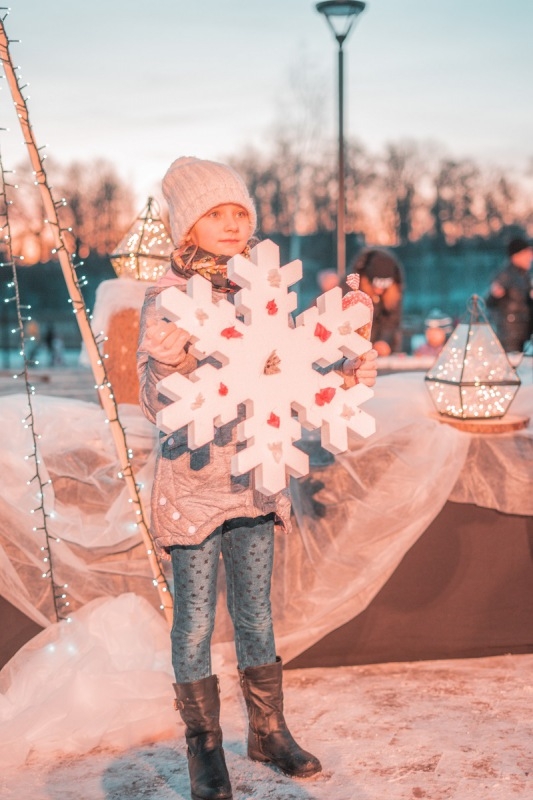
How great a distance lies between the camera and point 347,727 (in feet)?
9.90

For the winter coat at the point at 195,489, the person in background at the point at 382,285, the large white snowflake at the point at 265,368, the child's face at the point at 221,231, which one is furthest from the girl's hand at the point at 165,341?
the person in background at the point at 382,285

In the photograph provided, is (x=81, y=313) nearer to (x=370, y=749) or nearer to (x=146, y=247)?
(x=146, y=247)

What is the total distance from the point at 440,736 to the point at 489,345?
1.44m

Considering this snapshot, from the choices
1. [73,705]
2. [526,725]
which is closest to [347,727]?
[526,725]

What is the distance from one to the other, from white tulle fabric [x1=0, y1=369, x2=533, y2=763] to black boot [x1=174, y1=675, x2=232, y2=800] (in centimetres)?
48

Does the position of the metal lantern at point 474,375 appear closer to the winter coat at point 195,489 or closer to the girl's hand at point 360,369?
the girl's hand at point 360,369

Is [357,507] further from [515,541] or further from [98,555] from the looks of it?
[98,555]

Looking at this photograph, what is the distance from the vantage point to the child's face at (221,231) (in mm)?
2498

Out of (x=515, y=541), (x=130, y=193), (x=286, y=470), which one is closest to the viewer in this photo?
(x=286, y=470)

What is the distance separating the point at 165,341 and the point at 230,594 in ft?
2.54

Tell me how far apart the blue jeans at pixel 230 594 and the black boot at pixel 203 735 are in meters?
0.03

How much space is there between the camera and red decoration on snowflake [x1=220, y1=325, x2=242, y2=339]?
7.60 feet

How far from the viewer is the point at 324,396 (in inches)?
98.3

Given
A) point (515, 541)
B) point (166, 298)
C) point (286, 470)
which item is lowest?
point (515, 541)
